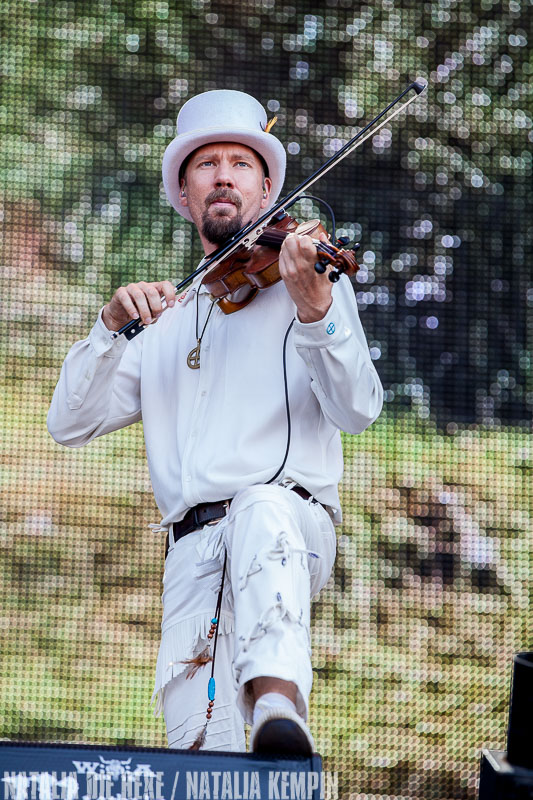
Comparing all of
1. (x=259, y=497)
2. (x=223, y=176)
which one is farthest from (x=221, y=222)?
(x=259, y=497)

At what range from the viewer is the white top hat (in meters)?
2.35

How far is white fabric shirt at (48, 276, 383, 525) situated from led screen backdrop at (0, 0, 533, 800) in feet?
4.37

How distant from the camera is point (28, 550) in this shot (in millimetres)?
3549

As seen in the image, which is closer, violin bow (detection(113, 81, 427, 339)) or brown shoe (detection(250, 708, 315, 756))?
brown shoe (detection(250, 708, 315, 756))

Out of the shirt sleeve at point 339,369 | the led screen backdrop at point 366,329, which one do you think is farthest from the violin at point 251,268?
the led screen backdrop at point 366,329

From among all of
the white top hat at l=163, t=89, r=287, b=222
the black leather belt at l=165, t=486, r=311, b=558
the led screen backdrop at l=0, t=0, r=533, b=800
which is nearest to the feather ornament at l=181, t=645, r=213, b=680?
the black leather belt at l=165, t=486, r=311, b=558

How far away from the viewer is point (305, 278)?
1.81 meters

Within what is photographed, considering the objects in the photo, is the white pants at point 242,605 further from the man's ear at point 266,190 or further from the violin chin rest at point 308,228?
the man's ear at point 266,190

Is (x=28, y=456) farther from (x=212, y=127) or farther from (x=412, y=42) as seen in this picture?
(x=412, y=42)

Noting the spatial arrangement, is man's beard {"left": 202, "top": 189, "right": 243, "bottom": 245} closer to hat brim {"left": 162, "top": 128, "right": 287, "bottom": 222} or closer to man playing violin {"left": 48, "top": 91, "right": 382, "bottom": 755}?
man playing violin {"left": 48, "top": 91, "right": 382, "bottom": 755}

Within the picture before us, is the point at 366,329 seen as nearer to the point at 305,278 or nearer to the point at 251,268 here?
the point at 251,268

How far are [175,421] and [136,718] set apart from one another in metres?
1.57

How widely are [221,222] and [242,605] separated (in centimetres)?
94

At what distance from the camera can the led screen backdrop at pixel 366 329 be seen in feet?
11.4
